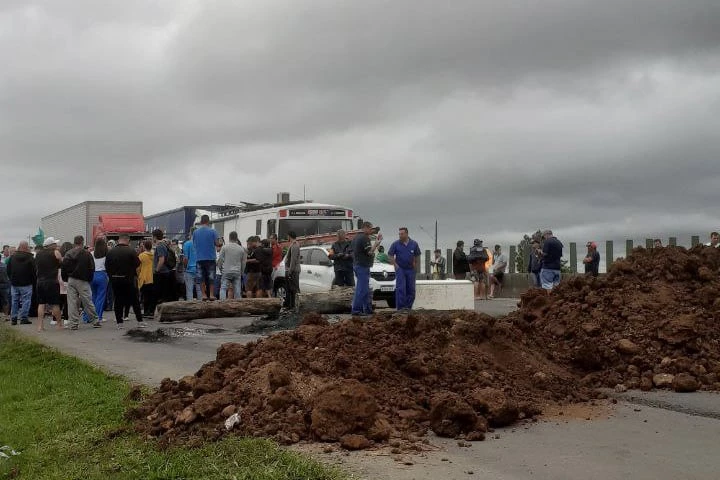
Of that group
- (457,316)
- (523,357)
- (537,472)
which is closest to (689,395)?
(523,357)

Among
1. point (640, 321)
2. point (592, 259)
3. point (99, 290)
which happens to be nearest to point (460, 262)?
point (592, 259)

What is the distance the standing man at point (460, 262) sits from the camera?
26.4 meters

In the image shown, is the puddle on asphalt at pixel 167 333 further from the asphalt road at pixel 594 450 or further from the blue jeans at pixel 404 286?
the asphalt road at pixel 594 450

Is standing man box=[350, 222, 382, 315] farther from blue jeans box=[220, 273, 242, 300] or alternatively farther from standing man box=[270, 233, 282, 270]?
standing man box=[270, 233, 282, 270]

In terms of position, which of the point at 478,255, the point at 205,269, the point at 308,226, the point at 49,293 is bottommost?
the point at 49,293

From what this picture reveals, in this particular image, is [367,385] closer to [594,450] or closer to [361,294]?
[594,450]

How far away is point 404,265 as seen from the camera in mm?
18078

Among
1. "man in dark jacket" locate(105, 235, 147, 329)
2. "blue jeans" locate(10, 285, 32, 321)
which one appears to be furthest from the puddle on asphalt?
"blue jeans" locate(10, 285, 32, 321)

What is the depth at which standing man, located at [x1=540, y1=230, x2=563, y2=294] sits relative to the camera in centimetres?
1902

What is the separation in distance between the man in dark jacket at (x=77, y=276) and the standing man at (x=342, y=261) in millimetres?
5758

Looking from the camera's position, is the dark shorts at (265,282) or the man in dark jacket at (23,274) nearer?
the man in dark jacket at (23,274)

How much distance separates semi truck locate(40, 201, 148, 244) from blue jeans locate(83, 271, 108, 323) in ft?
55.3

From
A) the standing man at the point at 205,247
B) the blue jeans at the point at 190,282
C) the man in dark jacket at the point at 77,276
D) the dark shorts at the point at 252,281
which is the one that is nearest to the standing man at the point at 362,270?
the standing man at the point at 205,247

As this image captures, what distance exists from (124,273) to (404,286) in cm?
577
